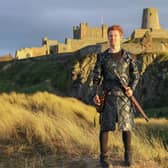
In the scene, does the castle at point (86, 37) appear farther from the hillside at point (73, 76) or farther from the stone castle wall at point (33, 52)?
the hillside at point (73, 76)

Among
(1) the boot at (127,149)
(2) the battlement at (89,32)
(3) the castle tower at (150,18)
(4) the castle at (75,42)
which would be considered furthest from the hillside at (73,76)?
(1) the boot at (127,149)

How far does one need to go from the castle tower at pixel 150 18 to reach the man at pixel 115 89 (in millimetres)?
85441

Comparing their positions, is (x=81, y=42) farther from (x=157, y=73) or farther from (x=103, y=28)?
(x=157, y=73)

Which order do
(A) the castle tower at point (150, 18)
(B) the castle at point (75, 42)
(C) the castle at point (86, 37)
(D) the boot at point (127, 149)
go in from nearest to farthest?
(D) the boot at point (127, 149), (C) the castle at point (86, 37), (B) the castle at point (75, 42), (A) the castle tower at point (150, 18)

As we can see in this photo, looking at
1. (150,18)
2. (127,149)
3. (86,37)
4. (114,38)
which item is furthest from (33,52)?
(127,149)

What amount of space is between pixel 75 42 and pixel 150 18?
17099mm

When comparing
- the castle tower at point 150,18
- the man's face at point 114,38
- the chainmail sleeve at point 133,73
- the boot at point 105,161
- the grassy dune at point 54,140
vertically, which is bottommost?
the boot at point 105,161

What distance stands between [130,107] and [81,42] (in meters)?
76.7

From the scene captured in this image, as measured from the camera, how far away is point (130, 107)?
25.0 ft

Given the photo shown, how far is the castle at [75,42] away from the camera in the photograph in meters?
83.2

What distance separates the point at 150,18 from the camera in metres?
93.1

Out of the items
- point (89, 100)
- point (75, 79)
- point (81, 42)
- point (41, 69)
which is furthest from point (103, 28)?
point (89, 100)

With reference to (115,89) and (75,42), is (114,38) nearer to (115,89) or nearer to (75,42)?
(115,89)

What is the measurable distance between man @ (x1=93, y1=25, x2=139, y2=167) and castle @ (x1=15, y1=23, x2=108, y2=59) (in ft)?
243
